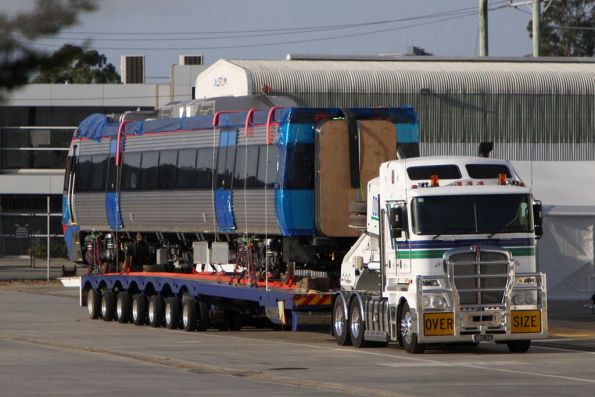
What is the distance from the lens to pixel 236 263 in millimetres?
31203

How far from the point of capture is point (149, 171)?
3500cm

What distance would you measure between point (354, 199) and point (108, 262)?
11.8 meters

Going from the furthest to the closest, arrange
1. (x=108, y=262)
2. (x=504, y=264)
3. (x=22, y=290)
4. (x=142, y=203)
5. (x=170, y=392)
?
(x=22, y=290)
(x=108, y=262)
(x=142, y=203)
(x=504, y=264)
(x=170, y=392)

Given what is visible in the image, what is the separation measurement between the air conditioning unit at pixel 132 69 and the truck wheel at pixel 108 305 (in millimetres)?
49172

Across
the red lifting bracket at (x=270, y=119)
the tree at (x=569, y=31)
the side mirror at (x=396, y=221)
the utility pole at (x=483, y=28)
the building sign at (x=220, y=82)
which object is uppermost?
the tree at (x=569, y=31)

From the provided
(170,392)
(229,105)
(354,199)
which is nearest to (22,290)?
(229,105)

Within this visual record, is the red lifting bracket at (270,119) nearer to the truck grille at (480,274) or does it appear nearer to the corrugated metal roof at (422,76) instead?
the truck grille at (480,274)

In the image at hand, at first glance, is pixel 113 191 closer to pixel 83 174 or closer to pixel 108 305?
pixel 83 174

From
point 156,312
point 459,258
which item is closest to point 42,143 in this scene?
point 156,312

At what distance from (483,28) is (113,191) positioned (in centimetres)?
2651

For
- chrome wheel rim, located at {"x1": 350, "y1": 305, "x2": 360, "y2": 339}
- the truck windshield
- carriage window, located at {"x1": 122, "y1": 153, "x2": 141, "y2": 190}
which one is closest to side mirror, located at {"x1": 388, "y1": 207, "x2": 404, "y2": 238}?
the truck windshield

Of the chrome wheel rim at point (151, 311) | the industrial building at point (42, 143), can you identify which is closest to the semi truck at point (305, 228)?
the chrome wheel rim at point (151, 311)

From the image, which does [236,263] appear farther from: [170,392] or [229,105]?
[170,392]

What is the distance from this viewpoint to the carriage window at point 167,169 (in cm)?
3381
